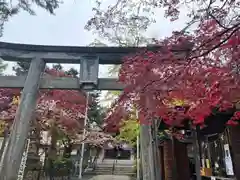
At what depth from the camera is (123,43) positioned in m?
16.9

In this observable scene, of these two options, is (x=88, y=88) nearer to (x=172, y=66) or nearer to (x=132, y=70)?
(x=132, y=70)

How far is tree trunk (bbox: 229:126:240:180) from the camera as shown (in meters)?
5.50

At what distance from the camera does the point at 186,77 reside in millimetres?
5449

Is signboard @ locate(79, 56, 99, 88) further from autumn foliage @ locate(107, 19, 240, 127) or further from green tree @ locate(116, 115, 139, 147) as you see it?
green tree @ locate(116, 115, 139, 147)

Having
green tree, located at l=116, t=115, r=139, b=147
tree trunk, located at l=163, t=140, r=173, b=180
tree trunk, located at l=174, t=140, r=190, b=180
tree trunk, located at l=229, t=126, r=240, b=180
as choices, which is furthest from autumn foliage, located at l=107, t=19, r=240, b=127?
green tree, located at l=116, t=115, r=139, b=147

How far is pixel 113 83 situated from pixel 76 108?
10.0 meters

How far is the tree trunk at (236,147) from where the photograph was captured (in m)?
5.50

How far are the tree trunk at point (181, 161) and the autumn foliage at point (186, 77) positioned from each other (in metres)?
3.98

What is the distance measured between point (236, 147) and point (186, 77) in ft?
7.12

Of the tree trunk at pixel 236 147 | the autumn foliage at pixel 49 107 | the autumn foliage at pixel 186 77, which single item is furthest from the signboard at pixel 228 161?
the autumn foliage at pixel 49 107

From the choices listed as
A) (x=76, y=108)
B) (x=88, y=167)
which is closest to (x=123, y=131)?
(x=76, y=108)

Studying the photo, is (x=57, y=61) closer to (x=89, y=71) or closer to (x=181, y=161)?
(x=89, y=71)

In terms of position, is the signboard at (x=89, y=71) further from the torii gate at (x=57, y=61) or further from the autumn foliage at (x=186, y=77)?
the autumn foliage at (x=186, y=77)

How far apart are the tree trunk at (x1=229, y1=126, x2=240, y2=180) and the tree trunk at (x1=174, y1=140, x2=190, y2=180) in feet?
14.9
